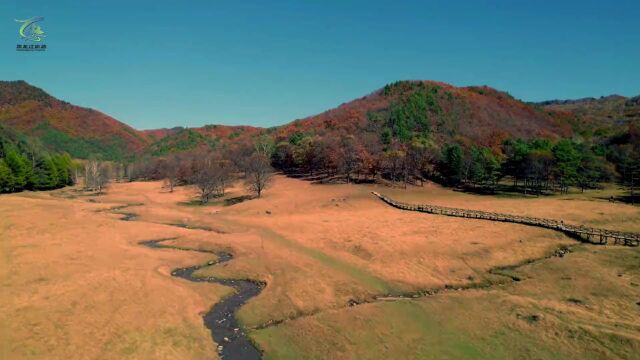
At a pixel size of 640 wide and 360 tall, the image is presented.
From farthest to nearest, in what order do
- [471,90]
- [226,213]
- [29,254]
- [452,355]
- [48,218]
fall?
[471,90], [226,213], [48,218], [29,254], [452,355]

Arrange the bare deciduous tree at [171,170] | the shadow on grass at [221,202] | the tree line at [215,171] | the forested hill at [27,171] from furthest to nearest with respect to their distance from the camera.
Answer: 1. the bare deciduous tree at [171,170]
2. the forested hill at [27,171]
3. the tree line at [215,171]
4. the shadow on grass at [221,202]

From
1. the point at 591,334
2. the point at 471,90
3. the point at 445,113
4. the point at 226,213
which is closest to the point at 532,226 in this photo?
the point at 591,334

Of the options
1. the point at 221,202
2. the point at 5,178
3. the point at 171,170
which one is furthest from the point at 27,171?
the point at 221,202

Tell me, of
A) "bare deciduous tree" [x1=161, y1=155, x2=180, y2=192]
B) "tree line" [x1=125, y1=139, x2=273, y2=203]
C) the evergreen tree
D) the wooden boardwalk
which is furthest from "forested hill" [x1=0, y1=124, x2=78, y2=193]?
the wooden boardwalk

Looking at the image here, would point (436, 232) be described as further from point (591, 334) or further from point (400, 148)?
point (400, 148)

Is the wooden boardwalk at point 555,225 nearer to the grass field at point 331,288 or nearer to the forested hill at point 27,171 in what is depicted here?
the grass field at point 331,288

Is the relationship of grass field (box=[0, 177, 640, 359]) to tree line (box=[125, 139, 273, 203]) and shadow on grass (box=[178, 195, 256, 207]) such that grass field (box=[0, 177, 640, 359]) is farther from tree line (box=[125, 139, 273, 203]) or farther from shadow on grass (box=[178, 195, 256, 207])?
tree line (box=[125, 139, 273, 203])

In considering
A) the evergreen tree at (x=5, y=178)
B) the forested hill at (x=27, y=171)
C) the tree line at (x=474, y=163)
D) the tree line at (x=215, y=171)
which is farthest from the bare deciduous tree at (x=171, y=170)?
the tree line at (x=474, y=163)
